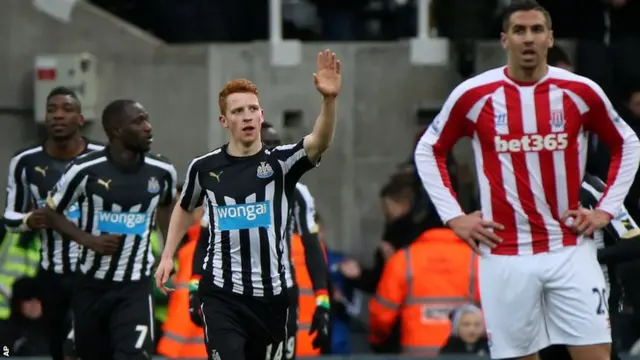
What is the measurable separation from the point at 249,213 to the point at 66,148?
267cm

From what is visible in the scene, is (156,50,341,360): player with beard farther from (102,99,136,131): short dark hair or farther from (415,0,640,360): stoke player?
(102,99,136,131): short dark hair

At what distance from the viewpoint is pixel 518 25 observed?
797 cm

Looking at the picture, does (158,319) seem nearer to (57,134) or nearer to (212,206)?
(57,134)

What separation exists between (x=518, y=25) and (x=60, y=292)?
4148 millimetres

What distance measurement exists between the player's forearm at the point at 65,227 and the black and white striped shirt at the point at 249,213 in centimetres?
149

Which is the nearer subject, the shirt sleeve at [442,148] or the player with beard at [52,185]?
the shirt sleeve at [442,148]

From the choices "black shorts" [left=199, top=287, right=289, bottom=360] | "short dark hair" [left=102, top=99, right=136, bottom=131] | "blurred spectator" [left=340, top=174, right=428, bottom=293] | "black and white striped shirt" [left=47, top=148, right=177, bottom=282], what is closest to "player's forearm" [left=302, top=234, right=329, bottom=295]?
"black and white striped shirt" [left=47, top=148, right=177, bottom=282]

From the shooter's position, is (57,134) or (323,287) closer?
(323,287)

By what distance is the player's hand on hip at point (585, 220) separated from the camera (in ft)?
26.1

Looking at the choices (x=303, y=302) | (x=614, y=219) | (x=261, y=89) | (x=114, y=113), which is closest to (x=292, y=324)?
(x=303, y=302)

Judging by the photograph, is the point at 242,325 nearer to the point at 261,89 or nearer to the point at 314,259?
the point at 314,259

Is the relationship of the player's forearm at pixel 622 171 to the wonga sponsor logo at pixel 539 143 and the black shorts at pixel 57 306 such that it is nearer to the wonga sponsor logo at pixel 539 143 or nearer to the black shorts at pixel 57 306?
the wonga sponsor logo at pixel 539 143

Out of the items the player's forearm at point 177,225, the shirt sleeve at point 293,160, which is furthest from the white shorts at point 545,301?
the player's forearm at point 177,225

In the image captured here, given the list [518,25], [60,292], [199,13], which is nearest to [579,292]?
[518,25]
